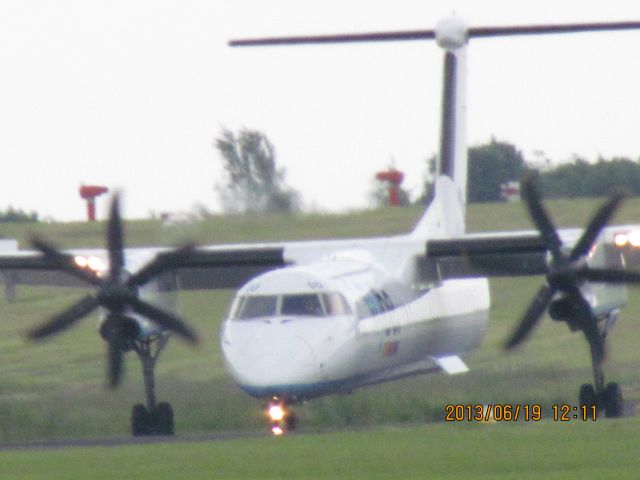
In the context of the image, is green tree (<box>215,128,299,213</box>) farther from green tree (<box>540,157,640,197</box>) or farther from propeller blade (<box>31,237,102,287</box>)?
green tree (<box>540,157,640,197</box>)

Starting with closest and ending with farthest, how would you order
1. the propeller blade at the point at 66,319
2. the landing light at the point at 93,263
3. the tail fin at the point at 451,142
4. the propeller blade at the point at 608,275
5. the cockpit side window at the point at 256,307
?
1. the cockpit side window at the point at 256,307
2. the propeller blade at the point at 608,275
3. the propeller blade at the point at 66,319
4. the landing light at the point at 93,263
5. the tail fin at the point at 451,142

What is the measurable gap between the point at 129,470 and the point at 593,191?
4742 centimetres

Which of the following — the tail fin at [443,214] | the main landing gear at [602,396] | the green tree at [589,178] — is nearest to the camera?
the main landing gear at [602,396]

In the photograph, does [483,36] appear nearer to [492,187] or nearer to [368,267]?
[368,267]

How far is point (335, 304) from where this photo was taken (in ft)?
70.7

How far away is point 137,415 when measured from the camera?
24828 millimetres

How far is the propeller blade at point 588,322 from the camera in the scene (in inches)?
859

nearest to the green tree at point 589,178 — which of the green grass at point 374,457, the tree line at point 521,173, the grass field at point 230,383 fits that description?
the tree line at point 521,173

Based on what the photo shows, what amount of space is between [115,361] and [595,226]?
24.3 feet

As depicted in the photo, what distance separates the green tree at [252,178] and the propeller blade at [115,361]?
33.7ft

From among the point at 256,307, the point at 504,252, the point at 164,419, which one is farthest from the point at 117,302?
the point at 504,252

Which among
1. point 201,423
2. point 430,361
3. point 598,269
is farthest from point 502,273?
point 201,423

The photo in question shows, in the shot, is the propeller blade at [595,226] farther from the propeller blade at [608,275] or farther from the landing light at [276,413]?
the landing light at [276,413]
